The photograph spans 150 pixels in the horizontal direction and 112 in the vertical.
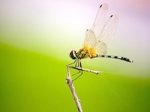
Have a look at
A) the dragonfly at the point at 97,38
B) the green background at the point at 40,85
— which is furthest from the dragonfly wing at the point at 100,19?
the green background at the point at 40,85

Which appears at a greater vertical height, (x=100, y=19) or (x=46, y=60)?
(x=100, y=19)

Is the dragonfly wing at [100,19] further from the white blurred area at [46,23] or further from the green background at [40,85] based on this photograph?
the green background at [40,85]

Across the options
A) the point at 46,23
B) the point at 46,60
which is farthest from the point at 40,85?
the point at 46,23

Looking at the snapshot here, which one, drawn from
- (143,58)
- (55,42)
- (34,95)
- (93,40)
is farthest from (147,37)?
(34,95)

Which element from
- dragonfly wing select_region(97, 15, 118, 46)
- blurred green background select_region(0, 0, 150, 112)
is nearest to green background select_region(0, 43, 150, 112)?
blurred green background select_region(0, 0, 150, 112)

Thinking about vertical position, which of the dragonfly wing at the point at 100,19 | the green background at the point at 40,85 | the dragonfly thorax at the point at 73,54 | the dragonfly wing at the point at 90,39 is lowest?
the green background at the point at 40,85

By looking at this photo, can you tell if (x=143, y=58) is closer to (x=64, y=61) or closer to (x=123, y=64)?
(x=123, y=64)

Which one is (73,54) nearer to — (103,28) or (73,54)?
(73,54)
